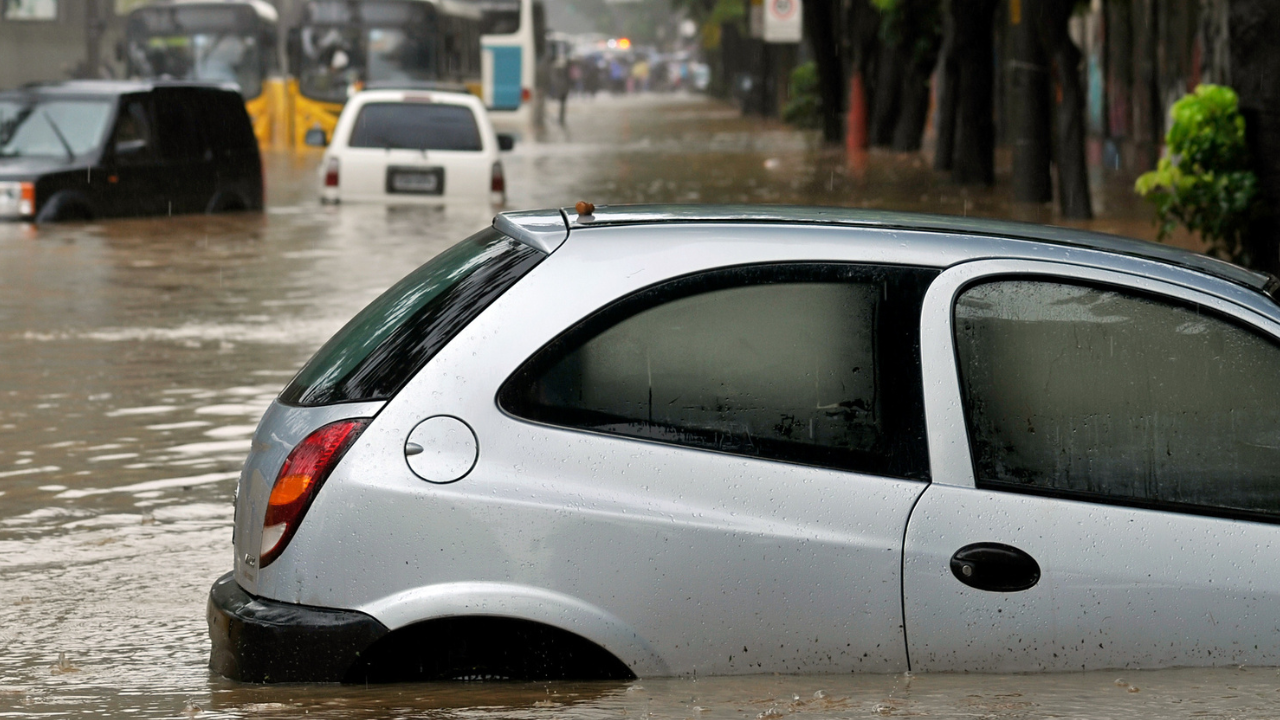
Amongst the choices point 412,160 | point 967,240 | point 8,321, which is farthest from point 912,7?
point 967,240

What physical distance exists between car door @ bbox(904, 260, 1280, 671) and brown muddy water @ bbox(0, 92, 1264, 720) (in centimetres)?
Result: 11

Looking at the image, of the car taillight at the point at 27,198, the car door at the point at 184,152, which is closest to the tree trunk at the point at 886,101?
the car door at the point at 184,152

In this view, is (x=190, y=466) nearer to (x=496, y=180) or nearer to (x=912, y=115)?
(x=496, y=180)

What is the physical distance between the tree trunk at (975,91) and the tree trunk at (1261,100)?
52.3ft

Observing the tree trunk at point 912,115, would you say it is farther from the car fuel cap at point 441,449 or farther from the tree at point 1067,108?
the car fuel cap at point 441,449

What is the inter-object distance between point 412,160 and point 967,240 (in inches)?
710

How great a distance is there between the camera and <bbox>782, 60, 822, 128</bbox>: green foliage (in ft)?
167

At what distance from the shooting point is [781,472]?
4379 mm

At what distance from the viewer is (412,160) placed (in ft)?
72.9

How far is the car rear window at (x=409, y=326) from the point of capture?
4477 millimetres

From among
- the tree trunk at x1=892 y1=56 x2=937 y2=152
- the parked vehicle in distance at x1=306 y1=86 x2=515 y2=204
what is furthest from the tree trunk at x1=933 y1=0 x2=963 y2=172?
the parked vehicle in distance at x1=306 y1=86 x2=515 y2=204

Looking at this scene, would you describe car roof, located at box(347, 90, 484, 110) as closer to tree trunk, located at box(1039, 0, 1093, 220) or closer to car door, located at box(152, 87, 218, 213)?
car door, located at box(152, 87, 218, 213)

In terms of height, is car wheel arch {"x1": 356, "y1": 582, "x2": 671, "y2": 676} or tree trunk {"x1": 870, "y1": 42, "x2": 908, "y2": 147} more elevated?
car wheel arch {"x1": 356, "y1": 582, "x2": 671, "y2": 676}

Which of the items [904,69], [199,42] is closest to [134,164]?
[904,69]
